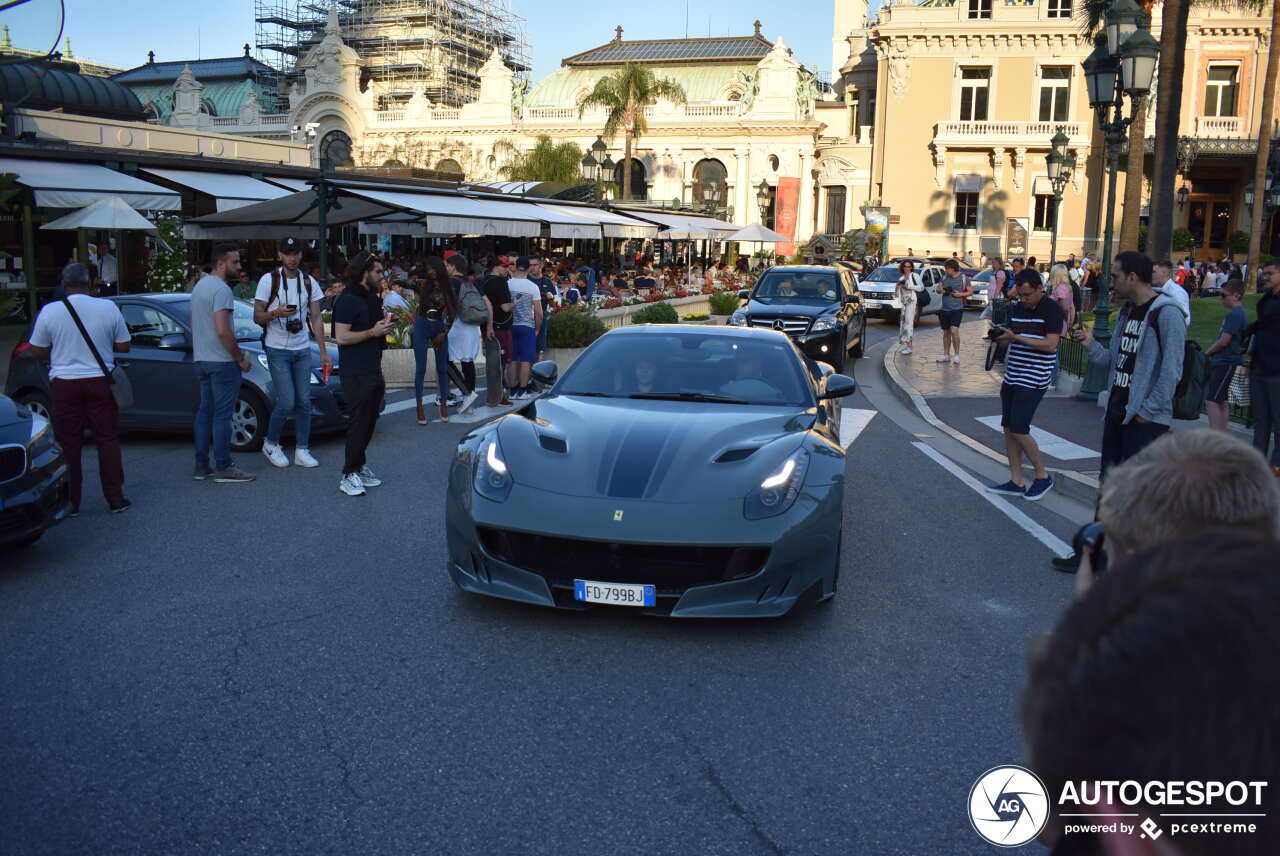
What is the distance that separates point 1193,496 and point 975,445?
9.75 meters

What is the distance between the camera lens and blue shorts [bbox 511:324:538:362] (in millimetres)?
13812

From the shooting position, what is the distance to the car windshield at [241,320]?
10375 mm

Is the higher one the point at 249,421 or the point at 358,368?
the point at 358,368

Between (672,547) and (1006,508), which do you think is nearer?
(672,547)

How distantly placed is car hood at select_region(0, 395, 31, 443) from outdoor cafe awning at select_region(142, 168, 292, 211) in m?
14.7

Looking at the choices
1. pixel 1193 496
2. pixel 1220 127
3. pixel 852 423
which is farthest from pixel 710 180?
pixel 1193 496

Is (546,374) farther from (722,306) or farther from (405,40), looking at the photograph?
(405,40)

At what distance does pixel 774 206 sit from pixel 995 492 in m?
56.2

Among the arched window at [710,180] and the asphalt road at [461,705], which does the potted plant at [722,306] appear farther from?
the arched window at [710,180]

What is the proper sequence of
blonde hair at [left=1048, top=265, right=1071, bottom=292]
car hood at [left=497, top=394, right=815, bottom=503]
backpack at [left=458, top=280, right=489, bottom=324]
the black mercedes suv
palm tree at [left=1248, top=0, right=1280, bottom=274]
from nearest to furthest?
1. car hood at [left=497, top=394, right=815, bottom=503]
2. backpack at [left=458, top=280, right=489, bottom=324]
3. blonde hair at [left=1048, top=265, right=1071, bottom=292]
4. the black mercedes suv
5. palm tree at [left=1248, top=0, right=1280, bottom=274]

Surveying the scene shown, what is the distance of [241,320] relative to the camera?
10.9m

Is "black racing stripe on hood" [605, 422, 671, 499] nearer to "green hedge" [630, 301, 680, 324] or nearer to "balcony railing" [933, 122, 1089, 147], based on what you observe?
"green hedge" [630, 301, 680, 324]

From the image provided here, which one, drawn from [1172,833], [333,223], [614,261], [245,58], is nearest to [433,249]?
[614,261]

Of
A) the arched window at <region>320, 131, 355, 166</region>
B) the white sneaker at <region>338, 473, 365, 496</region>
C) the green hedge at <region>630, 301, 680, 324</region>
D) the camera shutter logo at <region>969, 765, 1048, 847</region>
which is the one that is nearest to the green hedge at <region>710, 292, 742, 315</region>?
the green hedge at <region>630, 301, 680, 324</region>
